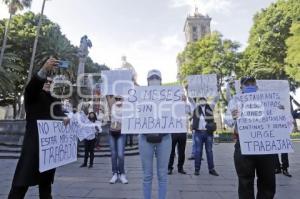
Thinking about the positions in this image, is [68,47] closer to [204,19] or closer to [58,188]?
[58,188]

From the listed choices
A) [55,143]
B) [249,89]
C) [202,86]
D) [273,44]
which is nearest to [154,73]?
[249,89]

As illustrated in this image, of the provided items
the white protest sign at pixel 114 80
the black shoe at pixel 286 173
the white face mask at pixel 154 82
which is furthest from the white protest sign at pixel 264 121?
the white protest sign at pixel 114 80

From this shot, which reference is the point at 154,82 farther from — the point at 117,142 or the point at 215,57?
the point at 215,57

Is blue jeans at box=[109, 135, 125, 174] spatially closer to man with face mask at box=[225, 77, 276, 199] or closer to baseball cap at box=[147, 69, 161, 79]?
baseball cap at box=[147, 69, 161, 79]

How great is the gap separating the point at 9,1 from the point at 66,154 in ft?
107

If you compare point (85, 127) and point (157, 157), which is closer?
point (157, 157)

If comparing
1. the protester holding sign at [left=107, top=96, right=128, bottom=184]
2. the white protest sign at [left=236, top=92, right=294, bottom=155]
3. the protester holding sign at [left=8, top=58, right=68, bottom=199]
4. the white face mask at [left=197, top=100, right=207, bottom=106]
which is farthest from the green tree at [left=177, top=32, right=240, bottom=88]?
the protester holding sign at [left=8, top=58, right=68, bottom=199]

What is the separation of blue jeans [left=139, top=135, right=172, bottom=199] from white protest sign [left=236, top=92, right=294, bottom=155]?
106 centimetres

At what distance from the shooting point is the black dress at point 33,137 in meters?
3.75

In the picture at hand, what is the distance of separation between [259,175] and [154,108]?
71.5 inches

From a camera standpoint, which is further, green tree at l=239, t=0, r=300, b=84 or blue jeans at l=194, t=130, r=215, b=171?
green tree at l=239, t=0, r=300, b=84

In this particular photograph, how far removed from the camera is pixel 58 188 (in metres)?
6.84

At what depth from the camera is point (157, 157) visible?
16.1ft

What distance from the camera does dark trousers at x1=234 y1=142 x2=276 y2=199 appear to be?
13.8 feet
